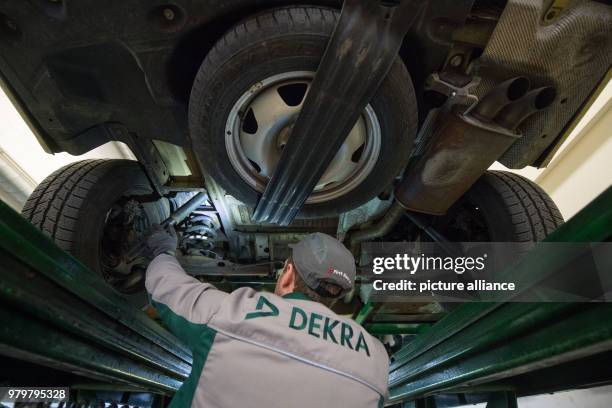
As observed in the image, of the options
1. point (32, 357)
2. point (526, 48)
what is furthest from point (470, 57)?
point (32, 357)

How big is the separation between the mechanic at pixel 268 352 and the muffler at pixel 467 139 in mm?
819

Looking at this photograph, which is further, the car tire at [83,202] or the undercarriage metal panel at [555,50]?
the car tire at [83,202]

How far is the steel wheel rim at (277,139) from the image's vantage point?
131 centimetres

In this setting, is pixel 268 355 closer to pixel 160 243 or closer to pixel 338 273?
pixel 338 273

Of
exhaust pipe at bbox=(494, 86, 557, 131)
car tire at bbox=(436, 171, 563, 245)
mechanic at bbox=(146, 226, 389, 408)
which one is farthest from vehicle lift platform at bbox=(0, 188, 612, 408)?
exhaust pipe at bbox=(494, 86, 557, 131)

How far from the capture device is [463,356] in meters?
1.52

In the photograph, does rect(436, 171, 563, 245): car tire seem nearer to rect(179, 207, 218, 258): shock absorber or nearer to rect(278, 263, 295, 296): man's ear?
rect(278, 263, 295, 296): man's ear

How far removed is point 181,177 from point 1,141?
3612 mm

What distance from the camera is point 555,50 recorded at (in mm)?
1242

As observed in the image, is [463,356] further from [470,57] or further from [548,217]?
[470,57]

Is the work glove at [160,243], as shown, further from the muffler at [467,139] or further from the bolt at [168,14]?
the muffler at [467,139]

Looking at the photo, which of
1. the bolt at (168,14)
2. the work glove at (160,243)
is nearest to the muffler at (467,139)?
the bolt at (168,14)

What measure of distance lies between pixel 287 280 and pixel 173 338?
1.01m
